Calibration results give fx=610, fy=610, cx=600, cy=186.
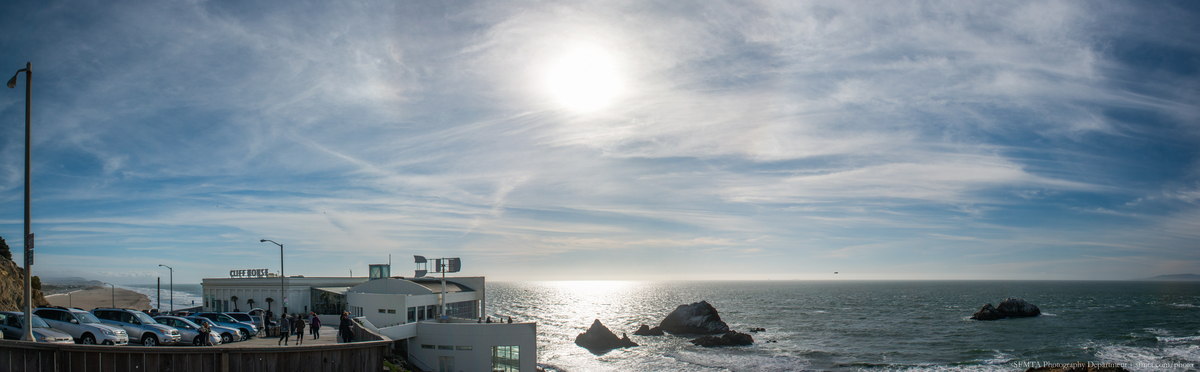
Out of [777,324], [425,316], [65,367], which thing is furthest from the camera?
[777,324]

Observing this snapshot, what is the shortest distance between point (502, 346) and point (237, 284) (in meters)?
40.3

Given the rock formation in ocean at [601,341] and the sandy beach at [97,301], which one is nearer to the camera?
the rock formation in ocean at [601,341]

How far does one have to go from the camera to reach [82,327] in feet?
78.4

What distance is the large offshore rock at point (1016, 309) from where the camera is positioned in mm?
91850

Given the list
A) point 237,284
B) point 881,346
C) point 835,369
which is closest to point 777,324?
point 881,346

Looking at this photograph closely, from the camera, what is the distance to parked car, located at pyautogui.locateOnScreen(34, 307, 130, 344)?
23609 mm

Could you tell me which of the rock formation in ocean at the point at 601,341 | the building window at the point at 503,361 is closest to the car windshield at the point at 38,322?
the building window at the point at 503,361

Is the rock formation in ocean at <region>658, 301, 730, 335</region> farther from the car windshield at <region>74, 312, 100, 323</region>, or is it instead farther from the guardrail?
Answer: the guardrail

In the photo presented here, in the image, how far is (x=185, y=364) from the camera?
43.0 ft

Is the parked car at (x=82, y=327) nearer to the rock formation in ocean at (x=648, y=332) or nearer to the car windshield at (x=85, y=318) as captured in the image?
the car windshield at (x=85, y=318)

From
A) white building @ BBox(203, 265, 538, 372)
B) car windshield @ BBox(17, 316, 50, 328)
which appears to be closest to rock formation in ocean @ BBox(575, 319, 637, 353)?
white building @ BBox(203, 265, 538, 372)

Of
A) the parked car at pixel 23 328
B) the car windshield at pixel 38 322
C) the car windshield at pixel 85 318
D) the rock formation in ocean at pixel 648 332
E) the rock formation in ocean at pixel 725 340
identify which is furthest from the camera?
the rock formation in ocean at pixel 648 332

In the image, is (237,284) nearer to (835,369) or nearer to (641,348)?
(641,348)

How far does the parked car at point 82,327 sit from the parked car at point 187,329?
2.58 m
